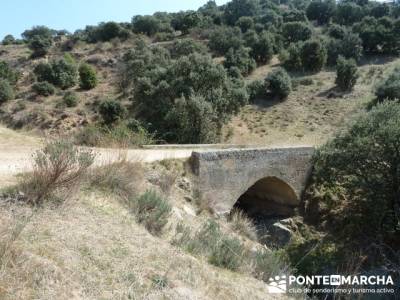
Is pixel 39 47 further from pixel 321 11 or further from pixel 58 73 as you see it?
pixel 321 11

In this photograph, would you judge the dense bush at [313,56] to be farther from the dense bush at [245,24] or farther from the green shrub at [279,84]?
the dense bush at [245,24]

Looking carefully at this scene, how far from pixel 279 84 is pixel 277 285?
2525cm

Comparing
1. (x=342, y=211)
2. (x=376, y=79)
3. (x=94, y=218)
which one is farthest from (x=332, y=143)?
(x=376, y=79)

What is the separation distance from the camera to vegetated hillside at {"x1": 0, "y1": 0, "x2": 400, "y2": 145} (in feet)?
74.7

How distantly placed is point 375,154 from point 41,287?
10899 millimetres

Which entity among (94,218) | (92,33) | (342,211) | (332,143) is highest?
(92,33)

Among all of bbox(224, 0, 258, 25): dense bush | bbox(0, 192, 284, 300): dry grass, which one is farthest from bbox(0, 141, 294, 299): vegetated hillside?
bbox(224, 0, 258, 25): dense bush

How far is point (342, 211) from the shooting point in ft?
47.1

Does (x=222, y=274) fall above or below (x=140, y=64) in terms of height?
below

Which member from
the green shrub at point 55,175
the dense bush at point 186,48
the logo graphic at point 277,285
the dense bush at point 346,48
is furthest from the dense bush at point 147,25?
the logo graphic at point 277,285

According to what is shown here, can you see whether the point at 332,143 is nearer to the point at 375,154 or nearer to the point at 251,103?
the point at 375,154

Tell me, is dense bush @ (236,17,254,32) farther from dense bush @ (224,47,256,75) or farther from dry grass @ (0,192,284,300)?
dry grass @ (0,192,284,300)

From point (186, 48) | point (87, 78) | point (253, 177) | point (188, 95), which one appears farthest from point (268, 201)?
point (186, 48)

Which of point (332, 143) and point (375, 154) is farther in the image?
point (332, 143)
